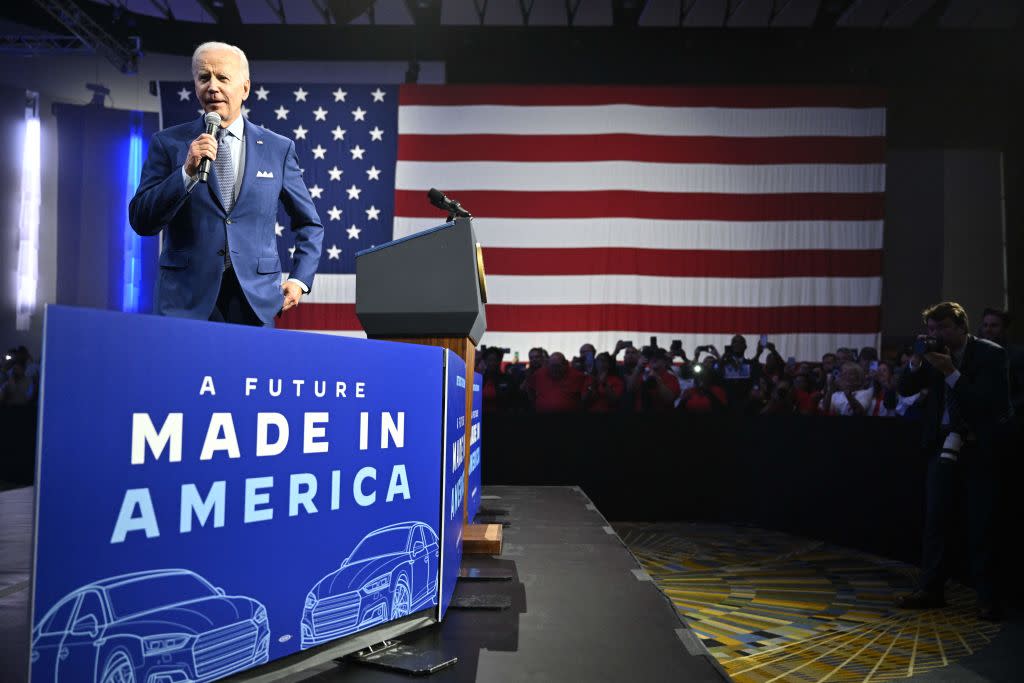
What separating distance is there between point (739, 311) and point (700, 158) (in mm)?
1642

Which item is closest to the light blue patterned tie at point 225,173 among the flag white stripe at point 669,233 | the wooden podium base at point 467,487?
the wooden podium base at point 467,487

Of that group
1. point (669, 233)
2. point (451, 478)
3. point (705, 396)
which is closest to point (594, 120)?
point (669, 233)

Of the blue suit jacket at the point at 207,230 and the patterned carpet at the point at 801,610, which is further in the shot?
the patterned carpet at the point at 801,610

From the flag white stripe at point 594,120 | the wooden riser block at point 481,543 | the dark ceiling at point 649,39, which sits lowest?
the wooden riser block at point 481,543

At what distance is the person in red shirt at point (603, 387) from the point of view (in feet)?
15.7

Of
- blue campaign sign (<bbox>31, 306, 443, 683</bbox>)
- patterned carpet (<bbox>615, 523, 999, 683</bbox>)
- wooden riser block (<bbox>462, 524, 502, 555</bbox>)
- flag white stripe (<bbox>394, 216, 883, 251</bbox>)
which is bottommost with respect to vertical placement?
patterned carpet (<bbox>615, 523, 999, 683</bbox>)

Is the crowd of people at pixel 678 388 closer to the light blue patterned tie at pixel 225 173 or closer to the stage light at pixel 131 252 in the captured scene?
the light blue patterned tie at pixel 225 173

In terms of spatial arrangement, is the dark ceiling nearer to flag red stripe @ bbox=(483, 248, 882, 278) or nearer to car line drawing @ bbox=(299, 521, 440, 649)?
flag red stripe @ bbox=(483, 248, 882, 278)

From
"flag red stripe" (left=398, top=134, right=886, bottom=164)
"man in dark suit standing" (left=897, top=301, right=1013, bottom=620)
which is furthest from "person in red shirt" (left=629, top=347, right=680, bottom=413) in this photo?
"flag red stripe" (left=398, top=134, right=886, bottom=164)

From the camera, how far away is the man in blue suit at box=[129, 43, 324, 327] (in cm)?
132

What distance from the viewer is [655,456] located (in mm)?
4473

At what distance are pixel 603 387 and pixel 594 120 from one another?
3.59 metres

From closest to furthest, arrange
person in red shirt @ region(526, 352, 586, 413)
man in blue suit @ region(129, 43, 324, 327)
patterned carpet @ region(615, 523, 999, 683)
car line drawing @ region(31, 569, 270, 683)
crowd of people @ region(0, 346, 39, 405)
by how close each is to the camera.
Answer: car line drawing @ region(31, 569, 270, 683) < man in blue suit @ region(129, 43, 324, 327) < patterned carpet @ region(615, 523, 999, 683) < person in red shirt @ region(526, 352, 586, 413) < crowd of people @ region(0, 346, 39, 405)

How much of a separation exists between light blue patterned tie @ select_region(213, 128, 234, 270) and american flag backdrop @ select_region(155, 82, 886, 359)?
18.9ft
